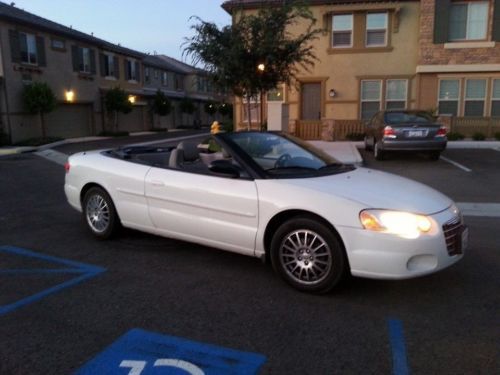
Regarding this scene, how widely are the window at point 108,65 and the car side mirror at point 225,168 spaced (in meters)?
30.9

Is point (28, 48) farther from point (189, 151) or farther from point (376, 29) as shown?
point (189, 151)

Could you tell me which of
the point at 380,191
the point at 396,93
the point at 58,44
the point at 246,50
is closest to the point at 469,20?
the point at 396,93

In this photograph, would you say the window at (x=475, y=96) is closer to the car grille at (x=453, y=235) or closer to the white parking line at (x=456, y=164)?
the white parking line at (x=456, y=164)

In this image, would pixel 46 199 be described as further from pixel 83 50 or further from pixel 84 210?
pixel 83 50

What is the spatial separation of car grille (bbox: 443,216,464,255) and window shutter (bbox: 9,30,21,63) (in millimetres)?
24731

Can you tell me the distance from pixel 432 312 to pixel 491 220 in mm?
3808

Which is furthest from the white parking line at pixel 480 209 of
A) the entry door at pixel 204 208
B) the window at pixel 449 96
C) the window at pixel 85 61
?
the window at pixel 85 61

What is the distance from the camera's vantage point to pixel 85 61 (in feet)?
98.1

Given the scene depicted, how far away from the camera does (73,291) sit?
412 cm

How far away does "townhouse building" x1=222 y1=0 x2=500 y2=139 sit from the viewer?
62.2ft

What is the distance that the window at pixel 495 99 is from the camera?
19281 mm

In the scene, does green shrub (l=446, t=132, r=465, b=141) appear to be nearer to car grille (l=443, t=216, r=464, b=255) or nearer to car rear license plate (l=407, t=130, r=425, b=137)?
car rear license plate (l=407, t=130, r=425, b=137)

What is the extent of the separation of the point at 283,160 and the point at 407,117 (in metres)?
9.80

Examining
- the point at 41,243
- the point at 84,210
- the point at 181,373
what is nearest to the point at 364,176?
the point at 181,373
